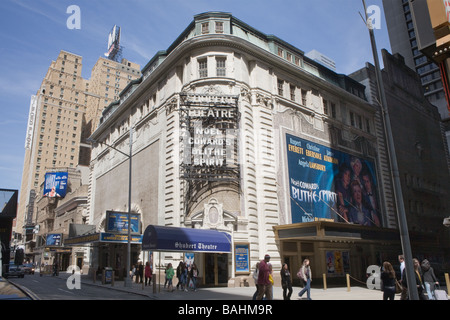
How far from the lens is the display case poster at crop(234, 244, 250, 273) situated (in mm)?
24500

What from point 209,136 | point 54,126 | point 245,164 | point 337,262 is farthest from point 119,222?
point 54,126

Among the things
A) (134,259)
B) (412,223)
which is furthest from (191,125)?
(412,223)

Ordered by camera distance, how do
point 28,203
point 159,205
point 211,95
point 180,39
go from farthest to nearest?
1. point 28,203
2. point 180,39
3. point 159,205
4. point 211,95

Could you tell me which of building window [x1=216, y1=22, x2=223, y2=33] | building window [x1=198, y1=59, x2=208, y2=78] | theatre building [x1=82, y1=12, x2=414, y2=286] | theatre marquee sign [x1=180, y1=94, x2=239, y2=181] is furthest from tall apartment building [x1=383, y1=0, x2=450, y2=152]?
theatre marquee sign [x1=180, y1=94, x2=239, y2=181]

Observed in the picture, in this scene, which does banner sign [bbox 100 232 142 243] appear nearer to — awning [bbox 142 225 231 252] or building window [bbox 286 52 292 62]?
awning [bbox 142 225 231 252]

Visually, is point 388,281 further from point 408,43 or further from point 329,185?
point 408,43

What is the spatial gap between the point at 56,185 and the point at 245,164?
195 ft

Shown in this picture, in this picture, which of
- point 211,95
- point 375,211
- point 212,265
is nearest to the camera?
point 212,265

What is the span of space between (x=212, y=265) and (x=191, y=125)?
1054cm

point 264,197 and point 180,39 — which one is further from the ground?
point 180,39

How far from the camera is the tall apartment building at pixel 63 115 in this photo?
11275cm

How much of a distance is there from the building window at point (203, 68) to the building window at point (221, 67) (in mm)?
928
